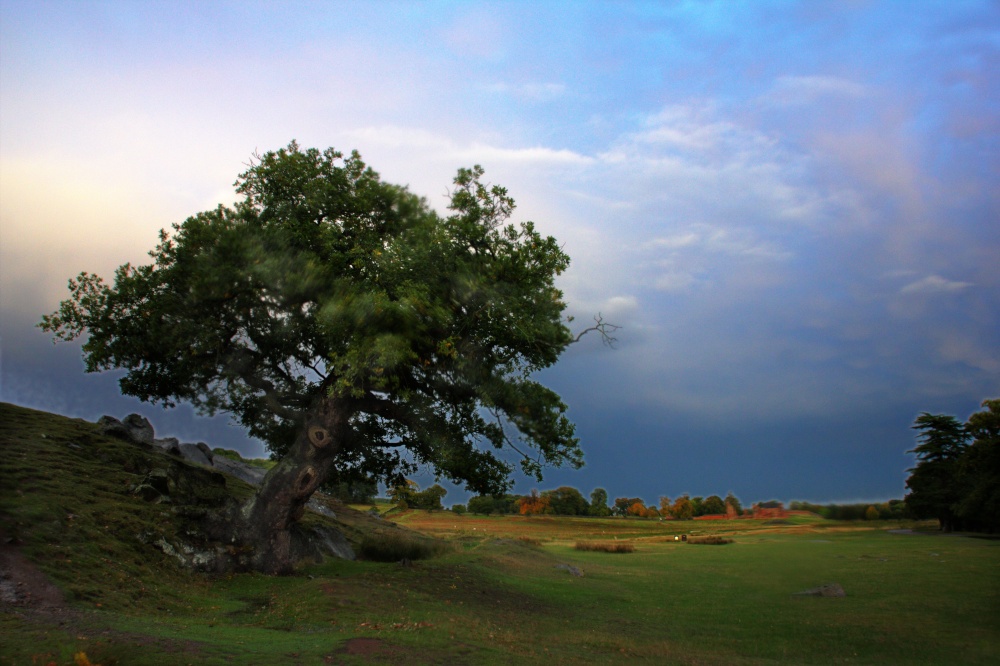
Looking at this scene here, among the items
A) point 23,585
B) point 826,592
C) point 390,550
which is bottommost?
point 390,550

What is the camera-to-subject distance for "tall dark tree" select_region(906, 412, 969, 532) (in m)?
48.5

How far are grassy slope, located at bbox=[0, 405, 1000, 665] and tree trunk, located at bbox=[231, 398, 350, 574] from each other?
3.80 feet

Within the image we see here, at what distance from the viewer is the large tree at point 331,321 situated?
19391 mm

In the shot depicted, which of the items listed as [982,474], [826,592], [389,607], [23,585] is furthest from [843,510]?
[982,474]

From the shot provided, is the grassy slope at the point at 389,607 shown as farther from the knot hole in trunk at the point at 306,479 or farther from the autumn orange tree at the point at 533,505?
the autumn orange tree at the point at 533,505

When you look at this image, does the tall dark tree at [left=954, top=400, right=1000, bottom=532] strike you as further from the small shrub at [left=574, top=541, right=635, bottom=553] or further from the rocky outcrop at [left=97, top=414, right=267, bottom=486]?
the rocky outcrop at [left=97, top=414, right=267, bottom=486]

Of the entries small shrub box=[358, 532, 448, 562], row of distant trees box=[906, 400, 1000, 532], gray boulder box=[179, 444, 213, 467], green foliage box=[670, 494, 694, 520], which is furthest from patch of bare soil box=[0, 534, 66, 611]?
green foliage box=[670, 494, 694, 520]

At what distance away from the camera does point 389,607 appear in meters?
16.4

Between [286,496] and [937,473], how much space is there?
53246mm

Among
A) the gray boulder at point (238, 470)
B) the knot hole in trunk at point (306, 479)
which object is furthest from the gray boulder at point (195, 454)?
the knot hole in trunk at point (306, 479)

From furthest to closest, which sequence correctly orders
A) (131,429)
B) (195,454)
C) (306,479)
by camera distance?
(195,454) < (131,429) < (306,479)

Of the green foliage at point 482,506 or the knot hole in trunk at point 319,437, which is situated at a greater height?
the knot hole in trunk at point 319,437

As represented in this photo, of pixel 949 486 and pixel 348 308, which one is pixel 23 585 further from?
pixel 949 486

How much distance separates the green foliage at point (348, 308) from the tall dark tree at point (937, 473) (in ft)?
145
